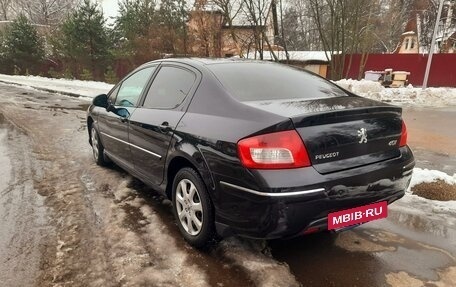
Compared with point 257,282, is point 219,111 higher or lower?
higher

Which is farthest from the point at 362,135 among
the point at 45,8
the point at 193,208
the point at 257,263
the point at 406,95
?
the point at 45,8

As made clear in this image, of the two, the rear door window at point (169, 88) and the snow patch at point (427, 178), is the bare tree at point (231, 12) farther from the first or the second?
the rear door window at point (169, 88)

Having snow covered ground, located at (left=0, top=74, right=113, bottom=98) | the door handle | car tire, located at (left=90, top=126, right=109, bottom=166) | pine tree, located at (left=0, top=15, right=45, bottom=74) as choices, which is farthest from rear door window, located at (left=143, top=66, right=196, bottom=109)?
pine tree, located at (left=0, top=15, right=45, bottom=74)

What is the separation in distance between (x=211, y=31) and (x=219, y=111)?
1961cm

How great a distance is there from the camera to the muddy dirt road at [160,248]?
9.61 feet

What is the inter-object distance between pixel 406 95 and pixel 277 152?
51.2 ft

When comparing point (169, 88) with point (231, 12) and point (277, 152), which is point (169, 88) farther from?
point (231, 12)

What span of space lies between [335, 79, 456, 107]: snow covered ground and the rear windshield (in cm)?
1261

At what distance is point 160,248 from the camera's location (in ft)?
11.0

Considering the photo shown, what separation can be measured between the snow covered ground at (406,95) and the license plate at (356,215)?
1328 centimetres

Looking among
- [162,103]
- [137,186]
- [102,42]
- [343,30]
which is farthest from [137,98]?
[102,42]

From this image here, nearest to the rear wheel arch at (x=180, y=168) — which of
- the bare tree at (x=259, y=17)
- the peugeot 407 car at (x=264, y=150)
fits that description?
the peugeot 407 car at (x=264, y=150)

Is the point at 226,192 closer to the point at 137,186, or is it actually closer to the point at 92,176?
the point at 137,186

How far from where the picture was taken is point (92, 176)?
5.32m
